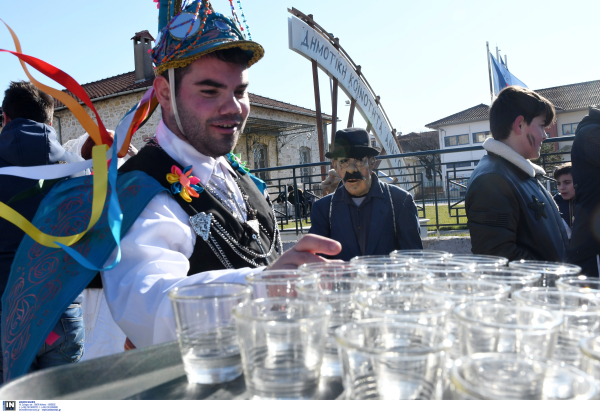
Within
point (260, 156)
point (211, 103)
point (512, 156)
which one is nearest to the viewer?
point (211, 103)

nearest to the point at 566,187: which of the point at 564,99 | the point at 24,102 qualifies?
the point at 24,102

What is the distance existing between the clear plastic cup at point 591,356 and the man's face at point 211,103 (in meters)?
1.74

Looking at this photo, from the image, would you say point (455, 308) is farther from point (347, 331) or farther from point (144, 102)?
point (144, 102)

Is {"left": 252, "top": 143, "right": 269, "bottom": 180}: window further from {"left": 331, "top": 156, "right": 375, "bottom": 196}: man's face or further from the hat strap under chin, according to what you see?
the hat strap under chin

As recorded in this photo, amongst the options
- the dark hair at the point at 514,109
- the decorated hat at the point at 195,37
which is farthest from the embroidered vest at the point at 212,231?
the dark hair at the point at 514,109

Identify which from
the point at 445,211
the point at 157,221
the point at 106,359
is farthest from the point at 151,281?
the point at 445,211

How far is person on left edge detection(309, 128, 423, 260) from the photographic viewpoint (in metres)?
3.41

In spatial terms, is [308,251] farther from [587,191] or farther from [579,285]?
[587,191]

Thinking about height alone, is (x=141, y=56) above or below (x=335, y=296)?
above

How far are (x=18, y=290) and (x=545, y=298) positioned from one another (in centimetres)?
173

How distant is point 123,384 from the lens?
747 mm

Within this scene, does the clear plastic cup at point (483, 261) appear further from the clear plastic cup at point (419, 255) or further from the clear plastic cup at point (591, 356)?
the clear plastic cup at point (591, 356)

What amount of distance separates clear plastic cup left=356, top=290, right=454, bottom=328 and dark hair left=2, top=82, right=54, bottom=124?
291 centimetres

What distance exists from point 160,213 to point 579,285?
4.73 ft
